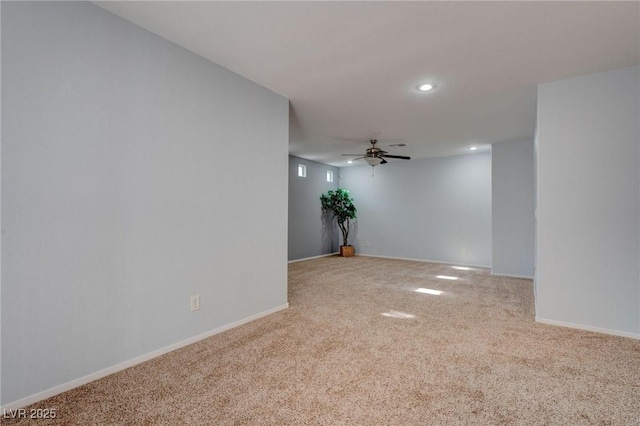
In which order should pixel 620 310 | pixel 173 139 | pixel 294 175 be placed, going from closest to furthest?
pixel 173 139
pixel 620 310
pixel 294 175

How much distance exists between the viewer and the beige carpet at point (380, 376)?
1584 millimetres

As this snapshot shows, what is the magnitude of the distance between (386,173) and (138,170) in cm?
632

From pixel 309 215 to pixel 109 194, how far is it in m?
5.57

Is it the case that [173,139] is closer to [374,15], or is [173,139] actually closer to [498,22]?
[374,15]

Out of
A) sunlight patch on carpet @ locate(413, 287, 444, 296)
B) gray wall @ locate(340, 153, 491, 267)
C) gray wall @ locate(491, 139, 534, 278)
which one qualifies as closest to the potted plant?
gray wall @ locate(340, 153, 491, 267)

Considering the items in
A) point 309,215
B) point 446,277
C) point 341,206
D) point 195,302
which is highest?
point 341,206

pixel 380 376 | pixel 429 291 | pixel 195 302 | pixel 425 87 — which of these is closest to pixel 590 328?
pixel 429 291

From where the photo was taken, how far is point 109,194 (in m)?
1.98

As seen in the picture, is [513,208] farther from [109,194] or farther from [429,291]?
[109,194]

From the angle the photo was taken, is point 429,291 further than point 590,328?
Yes

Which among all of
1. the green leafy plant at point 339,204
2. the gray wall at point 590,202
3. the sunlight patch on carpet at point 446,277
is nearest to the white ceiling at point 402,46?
the gray wall at point 590,202

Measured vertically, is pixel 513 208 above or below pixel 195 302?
above

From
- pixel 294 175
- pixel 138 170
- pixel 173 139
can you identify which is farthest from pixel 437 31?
pixel 294 175

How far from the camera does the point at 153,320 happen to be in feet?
7.29
